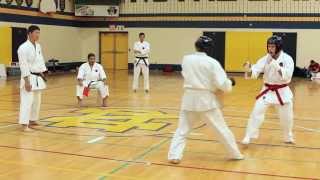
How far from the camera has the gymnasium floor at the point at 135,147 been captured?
644 centimetres

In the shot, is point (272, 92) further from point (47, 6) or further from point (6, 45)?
point (47, 6)

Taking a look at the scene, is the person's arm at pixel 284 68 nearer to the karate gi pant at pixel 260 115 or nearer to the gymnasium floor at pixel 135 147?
the karate gi pant at pixel 260 115

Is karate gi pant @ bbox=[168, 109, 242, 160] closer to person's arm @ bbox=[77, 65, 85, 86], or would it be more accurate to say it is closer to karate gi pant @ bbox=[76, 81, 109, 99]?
karate gi pant @ bbox=[76, 81, 109, 99]

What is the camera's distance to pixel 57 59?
2880cm

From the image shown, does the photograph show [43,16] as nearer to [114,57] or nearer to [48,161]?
[114,57]

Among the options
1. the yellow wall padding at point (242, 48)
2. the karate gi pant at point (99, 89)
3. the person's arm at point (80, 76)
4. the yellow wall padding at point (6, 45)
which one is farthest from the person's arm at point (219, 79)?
the yellow wall padding at point (242, 48)

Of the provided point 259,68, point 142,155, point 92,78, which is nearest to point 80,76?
point 92,78

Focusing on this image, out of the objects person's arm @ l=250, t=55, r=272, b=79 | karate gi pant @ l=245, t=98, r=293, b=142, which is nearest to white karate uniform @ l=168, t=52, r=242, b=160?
karate gi pant @ l=245, t=98, r=293, b=142

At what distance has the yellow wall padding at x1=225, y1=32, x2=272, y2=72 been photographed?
2767 cm

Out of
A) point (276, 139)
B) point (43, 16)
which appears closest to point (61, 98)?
point (276, 139)

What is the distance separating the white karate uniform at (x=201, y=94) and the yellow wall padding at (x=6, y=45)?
19156 millimetres

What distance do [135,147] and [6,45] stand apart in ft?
60.2

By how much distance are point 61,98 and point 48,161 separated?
8.15m

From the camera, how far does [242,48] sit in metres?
28.0
